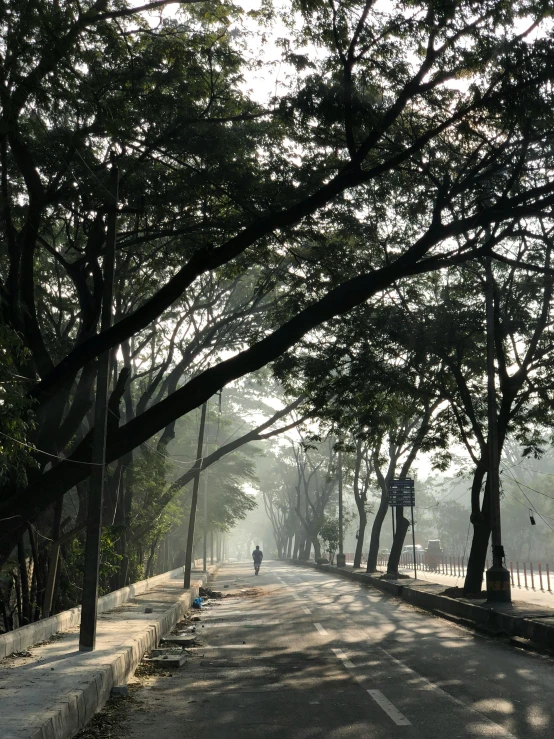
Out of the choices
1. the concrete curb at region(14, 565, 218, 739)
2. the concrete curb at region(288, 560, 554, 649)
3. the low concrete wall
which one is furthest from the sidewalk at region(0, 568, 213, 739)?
the concrete curb at region(288, 560, 554, 649)

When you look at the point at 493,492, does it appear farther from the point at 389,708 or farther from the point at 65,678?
the point at 65,678

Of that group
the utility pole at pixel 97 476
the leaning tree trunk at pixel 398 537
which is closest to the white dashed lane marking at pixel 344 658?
A: the utility pole at pixel 97 476

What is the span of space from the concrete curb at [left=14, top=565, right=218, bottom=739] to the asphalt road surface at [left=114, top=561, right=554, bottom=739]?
365 millimetres

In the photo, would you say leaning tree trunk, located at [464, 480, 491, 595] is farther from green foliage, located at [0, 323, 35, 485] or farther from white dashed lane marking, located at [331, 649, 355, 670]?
green foliage, located at [0, 323, 35, 485]

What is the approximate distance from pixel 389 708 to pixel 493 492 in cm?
1147

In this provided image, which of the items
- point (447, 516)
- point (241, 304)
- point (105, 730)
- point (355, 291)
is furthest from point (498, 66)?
point (447, 516)

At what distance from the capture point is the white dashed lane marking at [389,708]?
7264 millimetres

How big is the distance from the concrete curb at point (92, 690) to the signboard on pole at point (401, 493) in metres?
16.6

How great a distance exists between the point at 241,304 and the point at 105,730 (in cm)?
1834

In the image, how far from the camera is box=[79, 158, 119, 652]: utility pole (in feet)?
36.5

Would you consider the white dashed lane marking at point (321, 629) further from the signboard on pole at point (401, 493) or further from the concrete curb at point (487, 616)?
the signboard on pole at point (401, 493)

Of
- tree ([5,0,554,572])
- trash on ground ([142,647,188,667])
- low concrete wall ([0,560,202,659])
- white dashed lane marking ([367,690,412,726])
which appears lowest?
trash on ground ([142,647,188,667])

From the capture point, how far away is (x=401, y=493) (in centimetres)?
2961

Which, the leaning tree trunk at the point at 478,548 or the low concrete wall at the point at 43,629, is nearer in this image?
the low concrete wall at the point at 43,629
